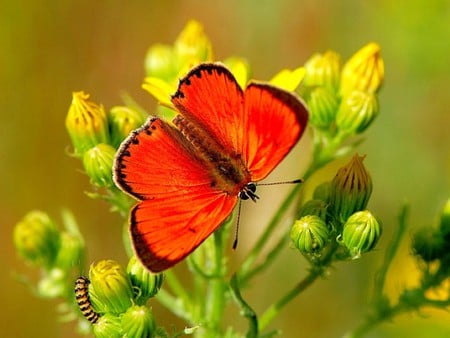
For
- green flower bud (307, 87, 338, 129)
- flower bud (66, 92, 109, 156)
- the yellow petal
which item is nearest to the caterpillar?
flower bud (66, 92, 109, 156)

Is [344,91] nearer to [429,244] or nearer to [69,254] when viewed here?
[429,244]

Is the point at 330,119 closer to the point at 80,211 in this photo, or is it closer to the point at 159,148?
the point at 159,148

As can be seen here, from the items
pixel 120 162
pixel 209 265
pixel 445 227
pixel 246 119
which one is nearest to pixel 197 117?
pixel 246 119

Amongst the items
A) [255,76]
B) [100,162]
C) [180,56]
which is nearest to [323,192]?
[100,162]

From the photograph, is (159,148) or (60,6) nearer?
(159,148)

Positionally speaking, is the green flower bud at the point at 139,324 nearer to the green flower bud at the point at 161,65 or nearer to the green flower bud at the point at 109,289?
the green flower bud at the point at 109,289

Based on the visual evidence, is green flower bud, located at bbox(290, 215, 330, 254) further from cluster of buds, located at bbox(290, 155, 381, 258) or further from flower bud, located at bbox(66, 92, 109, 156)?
flower bud, located at bbox(66, 92, 109, 156)
